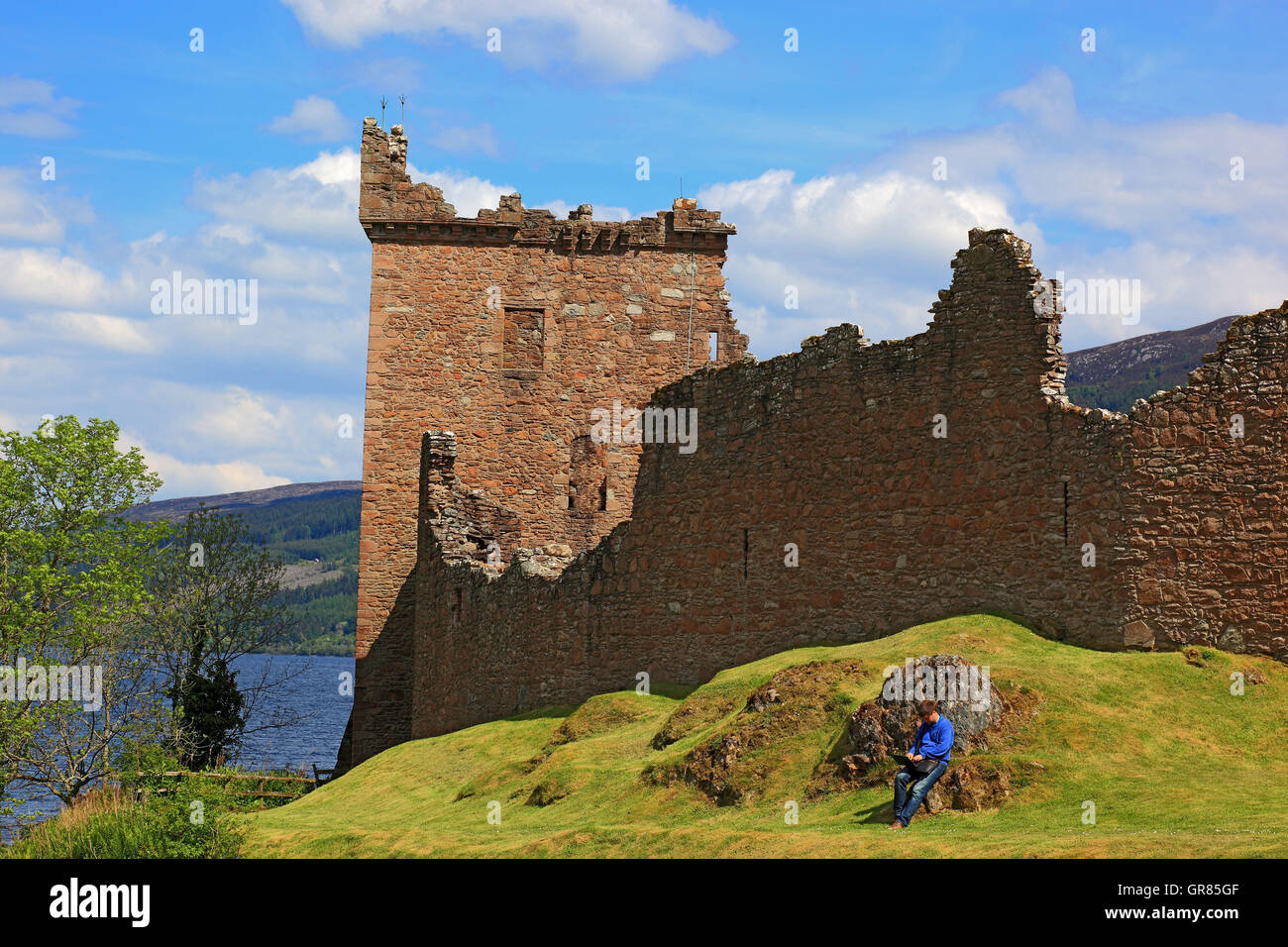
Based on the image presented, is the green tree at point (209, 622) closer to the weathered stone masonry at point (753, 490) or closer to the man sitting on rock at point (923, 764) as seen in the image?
the weathered stone masonry at point (753, 490)

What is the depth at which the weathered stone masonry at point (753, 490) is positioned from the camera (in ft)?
61.0

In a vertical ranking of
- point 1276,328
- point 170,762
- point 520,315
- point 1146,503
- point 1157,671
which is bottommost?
point 170,762

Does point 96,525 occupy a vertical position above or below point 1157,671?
above

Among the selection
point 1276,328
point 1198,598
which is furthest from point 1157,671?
point 1276,328

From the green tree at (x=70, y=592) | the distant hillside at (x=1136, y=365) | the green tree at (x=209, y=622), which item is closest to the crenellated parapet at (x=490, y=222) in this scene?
the green tree at (x=70, y=592)

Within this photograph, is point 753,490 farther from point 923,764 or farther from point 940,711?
point 923,764

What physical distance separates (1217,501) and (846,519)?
5.56 m

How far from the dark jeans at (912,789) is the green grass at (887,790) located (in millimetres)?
175

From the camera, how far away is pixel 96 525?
128ft

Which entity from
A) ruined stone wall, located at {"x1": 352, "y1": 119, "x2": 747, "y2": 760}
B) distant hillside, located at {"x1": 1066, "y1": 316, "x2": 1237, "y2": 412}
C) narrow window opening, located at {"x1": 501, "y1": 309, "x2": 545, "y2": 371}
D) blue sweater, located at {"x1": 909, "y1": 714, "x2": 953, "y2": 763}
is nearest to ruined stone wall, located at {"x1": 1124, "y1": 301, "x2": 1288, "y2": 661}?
blue sweater, located at {"x1": 909, "y1": 714, "x2": 953, "y2": 763}
